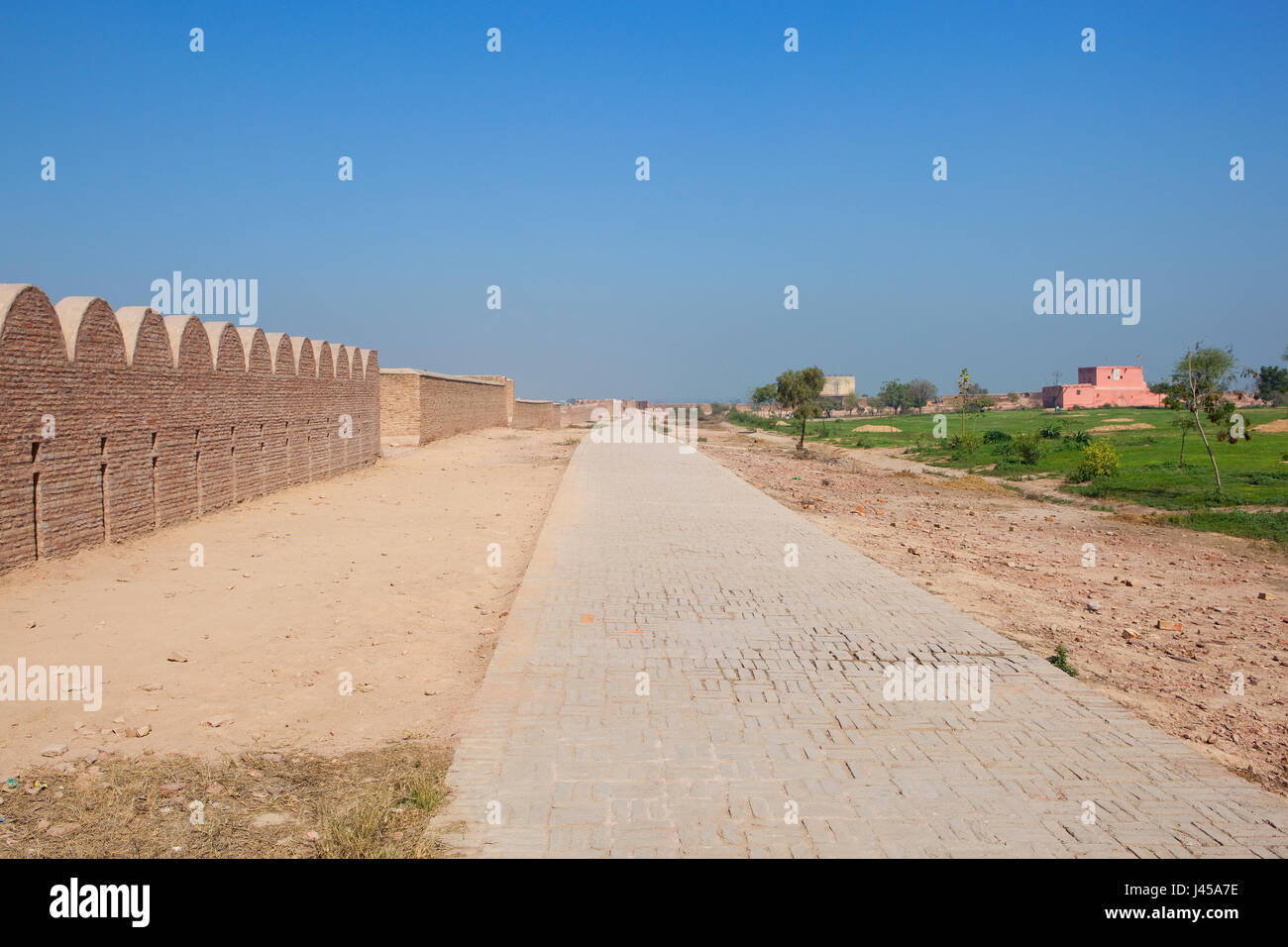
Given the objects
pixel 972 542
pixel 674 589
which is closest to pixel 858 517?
pixel 972 542

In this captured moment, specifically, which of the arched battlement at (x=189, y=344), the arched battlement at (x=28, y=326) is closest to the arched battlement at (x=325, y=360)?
the arched battlement at (x=189, y=344)

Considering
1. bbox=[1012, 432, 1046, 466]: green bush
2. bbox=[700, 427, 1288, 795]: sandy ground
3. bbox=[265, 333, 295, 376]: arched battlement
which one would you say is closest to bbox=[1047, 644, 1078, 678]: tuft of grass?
Answer: bbox=[700, 427, 1288, 795]: sandy ground

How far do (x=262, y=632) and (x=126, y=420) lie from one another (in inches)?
200

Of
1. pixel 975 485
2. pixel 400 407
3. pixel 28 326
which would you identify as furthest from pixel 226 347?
pixel 975 485

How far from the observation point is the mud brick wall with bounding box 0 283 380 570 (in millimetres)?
8219

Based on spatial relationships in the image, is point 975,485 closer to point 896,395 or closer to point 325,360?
point 325,360

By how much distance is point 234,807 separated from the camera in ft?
12.6

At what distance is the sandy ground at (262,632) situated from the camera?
15.7 feet

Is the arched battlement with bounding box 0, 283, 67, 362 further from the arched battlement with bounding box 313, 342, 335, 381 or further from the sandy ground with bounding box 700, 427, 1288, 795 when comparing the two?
the sandy ground with bounding box 700, 427, 1288, 795

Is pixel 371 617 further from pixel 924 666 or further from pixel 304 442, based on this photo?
pixel 304 442

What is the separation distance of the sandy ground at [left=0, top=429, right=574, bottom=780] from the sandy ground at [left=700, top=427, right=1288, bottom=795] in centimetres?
477
